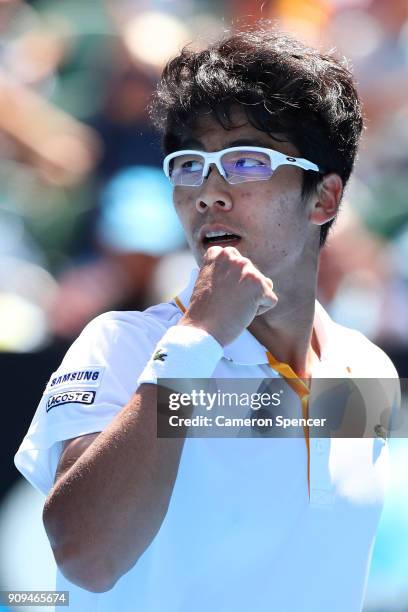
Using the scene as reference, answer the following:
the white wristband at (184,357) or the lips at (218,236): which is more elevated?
the lips at (218,236)

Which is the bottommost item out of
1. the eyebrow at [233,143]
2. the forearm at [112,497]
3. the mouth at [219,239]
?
the forearm at [112,497]

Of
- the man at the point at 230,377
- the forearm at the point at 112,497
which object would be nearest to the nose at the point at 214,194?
the man at the point at 230,377

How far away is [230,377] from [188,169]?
434 mm

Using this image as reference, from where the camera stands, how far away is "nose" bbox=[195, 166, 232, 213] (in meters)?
1.78

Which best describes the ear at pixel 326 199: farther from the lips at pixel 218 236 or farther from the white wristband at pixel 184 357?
the white wristband at pixel 184 357

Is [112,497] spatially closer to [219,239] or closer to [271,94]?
[219,239]

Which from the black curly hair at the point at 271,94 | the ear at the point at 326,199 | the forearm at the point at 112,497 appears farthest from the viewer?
the ear at the point at 326,199

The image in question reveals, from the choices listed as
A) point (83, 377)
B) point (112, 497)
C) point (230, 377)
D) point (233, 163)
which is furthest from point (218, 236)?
point (112, 497)

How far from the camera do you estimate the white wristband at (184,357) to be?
1413mm

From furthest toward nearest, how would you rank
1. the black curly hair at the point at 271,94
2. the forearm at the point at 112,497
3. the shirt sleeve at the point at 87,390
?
the black curly hair at the point at 271,94 → the shirt sleeve at the point at 87,390 → the forearm at the point at 112,497

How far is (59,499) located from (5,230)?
6.97ft

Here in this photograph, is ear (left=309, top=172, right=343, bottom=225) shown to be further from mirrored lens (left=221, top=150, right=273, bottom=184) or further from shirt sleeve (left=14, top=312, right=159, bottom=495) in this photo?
shirt sleeve (left=14, top=312, right=159, bottom=495)

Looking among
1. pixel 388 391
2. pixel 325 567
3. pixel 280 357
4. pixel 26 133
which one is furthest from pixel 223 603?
pixel 26 133

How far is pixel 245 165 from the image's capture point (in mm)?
1798
